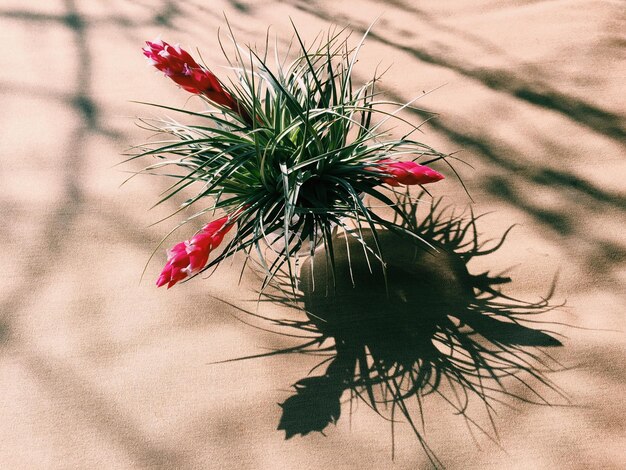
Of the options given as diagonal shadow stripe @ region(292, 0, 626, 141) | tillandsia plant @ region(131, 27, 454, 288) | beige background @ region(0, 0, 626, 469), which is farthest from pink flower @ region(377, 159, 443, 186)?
diagonal shadow stripe @ region(292, 0, 626, 141)

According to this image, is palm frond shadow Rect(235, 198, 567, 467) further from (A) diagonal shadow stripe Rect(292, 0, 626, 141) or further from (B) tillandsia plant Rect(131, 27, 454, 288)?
(A) diagonal shadow stripe Rect(292, 0, 626, 141)

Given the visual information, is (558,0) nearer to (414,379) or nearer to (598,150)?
(598,150)

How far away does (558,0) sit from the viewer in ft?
4.66

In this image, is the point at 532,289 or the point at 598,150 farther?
the point at 598,150

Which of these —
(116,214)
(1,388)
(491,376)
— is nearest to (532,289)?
(491,376)

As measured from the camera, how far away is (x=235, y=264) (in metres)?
1.09

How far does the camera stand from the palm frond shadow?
92 cm

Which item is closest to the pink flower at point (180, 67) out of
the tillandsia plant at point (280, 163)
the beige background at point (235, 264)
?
the tillandsia plant at point (280, 163)

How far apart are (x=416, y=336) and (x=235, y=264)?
327 mm

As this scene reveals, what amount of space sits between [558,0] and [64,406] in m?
1.28

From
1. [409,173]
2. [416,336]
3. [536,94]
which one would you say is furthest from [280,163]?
[536,94]

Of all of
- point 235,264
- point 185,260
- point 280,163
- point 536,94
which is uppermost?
point 536,94

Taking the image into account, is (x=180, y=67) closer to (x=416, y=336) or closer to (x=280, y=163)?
(x=280, y=163)

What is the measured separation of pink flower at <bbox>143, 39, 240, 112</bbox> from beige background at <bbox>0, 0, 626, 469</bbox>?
32 cm
